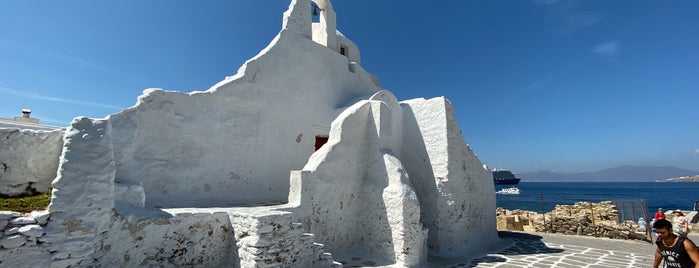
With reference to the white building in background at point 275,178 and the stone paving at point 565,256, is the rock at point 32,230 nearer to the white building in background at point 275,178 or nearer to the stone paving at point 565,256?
the white building in background at point 275,178

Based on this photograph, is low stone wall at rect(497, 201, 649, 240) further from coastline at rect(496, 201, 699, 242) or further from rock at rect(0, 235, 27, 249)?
rock at rect(0, 235, 27, 249)

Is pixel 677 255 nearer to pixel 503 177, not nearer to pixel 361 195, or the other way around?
pixel 361 195

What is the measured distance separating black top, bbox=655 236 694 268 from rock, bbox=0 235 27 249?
26.6 ft

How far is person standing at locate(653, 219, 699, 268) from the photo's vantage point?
13.9ft

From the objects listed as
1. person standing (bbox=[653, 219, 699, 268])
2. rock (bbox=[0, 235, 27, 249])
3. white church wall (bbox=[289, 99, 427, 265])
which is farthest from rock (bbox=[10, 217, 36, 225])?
person standing (bbox=[653, 219, 699, 268])

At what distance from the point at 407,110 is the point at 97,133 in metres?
8.30

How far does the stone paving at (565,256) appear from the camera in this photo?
342 inches

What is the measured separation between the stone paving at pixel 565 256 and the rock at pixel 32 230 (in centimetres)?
777

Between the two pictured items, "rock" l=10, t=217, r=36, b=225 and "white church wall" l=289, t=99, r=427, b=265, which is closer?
"rock" l=10, t=217, r=36, b=225

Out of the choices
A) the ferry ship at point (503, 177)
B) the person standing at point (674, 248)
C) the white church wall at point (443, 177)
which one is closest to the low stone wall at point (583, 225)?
the white church wall at point (443, 177)

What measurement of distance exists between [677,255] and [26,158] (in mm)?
9328

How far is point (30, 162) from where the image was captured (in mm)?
5461

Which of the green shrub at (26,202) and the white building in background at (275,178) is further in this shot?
the white building in background at (275,178)

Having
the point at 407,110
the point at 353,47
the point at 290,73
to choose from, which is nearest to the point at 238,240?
the point at 290,73
